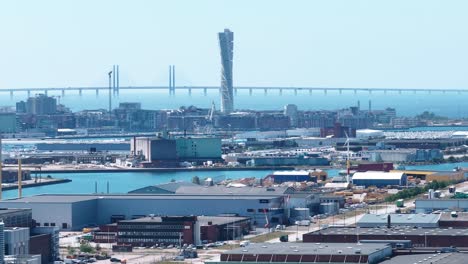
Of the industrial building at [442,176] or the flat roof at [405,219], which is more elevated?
the flat roof at [405,219]

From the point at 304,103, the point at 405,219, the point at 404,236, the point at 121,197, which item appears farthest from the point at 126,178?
the point at 304,103

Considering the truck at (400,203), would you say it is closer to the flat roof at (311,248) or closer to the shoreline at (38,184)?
the flat roof at (311,248)

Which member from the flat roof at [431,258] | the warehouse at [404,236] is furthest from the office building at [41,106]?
the flat roof at [431,258]

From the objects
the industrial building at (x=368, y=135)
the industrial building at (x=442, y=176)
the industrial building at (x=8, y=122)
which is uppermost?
the industrial building at (x=8, y=122)

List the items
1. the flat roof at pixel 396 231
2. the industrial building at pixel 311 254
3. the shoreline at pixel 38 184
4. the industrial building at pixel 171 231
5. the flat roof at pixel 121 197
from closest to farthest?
the industrial building at pixel 311 254, the flat roof at pixel 396 231, the industrial building at pixel 171 231, the flat roof at pixel 121 197, the shoreline at pixel 38 184

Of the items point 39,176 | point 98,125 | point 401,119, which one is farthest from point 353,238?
point 401,119

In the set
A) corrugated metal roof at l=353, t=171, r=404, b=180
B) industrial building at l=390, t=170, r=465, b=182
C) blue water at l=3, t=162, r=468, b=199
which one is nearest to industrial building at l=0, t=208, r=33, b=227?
blue water at l=3, t=162, r=468, b=199

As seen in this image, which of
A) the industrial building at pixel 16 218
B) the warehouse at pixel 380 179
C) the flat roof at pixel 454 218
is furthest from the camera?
the warehouse at pixel 380 179
